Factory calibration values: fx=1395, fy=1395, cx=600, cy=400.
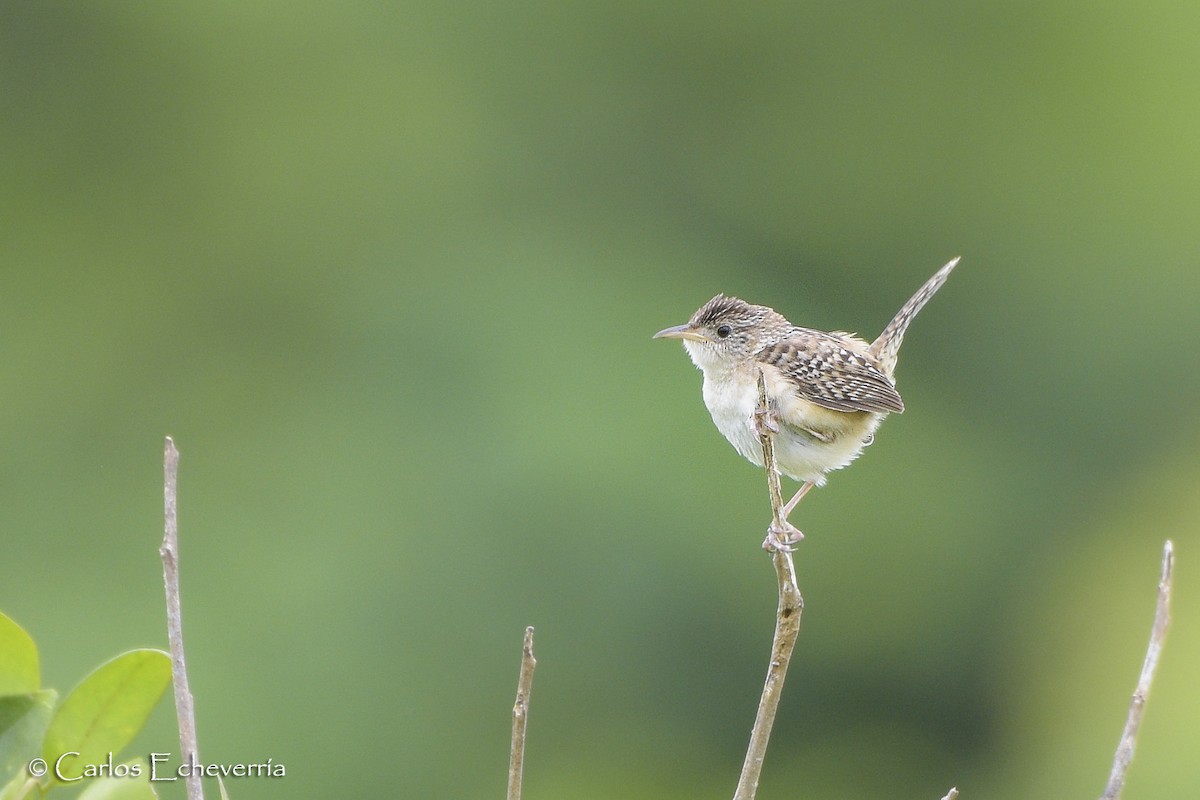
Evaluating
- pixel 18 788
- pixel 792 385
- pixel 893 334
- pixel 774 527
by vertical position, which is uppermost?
pixel 893 334

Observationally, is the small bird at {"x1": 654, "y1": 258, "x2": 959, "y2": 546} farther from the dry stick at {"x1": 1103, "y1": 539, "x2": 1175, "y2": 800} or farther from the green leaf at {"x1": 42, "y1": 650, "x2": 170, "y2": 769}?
the green leaf at {"x1": 42, "y1": 650, "x2": 170, "y2": 769}

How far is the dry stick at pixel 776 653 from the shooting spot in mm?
1879

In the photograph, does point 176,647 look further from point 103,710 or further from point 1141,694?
point 1141,694

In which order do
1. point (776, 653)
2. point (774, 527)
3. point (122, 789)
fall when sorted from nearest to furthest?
point (122, 789)
point (776, 653)
point (774, 527)

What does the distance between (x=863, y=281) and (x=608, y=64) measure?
327cm

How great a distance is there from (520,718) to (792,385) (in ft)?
7.85

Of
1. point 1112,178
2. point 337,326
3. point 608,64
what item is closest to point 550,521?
point 337,326

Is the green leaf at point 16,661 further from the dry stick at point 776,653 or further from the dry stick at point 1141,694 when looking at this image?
the dry stick at point 1141,694

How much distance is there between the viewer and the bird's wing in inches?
157

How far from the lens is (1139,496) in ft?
32.8

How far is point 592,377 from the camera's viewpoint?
10008 millimetres

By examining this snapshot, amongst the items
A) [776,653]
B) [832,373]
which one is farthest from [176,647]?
[832,373]

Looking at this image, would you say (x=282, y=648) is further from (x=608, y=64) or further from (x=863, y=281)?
(x=608, y=64)

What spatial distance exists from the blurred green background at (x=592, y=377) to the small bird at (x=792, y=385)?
488 cm
